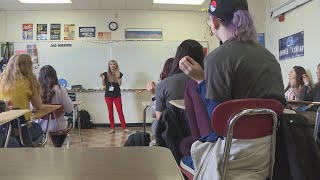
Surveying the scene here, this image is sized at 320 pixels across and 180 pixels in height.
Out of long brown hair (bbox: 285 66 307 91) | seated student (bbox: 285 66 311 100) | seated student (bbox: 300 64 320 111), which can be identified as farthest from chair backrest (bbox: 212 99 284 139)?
long brown hair (bbox: 285 66 307 91)

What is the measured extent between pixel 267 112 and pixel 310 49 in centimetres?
462

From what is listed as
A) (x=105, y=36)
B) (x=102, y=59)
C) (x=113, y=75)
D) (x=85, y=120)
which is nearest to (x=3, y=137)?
(x=113, y=75)

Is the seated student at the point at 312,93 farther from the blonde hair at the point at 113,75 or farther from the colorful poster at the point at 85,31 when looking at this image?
the colorful poster at the point at 85,31

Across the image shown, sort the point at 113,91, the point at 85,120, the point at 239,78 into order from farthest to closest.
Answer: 1. the point at 85,120
2. the point at 113,91
3. the point at 239,78

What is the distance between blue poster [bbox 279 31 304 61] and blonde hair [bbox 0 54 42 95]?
14.2 feet

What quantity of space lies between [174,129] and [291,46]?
4644 mm

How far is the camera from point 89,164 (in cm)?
68

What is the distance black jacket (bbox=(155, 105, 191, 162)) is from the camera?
6.70 feet

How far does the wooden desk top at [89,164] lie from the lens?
60cm

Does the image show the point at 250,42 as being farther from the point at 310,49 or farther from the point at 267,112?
the point at 310,49

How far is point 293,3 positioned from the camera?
18.9 feet

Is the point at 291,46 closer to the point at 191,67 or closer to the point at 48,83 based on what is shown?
the point at 48,83

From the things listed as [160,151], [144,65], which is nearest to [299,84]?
[144,65]

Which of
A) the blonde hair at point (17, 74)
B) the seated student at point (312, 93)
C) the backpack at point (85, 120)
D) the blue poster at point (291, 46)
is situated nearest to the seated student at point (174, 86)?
the blonde hair at point (17, 74)
